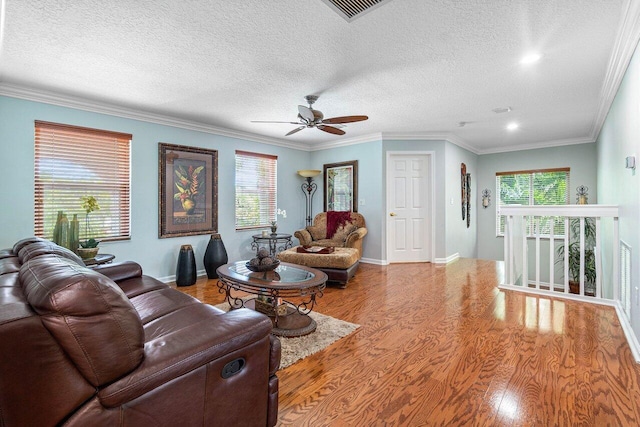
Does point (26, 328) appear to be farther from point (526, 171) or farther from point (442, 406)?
point (526, 171)

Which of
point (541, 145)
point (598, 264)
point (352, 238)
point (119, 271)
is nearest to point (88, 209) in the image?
point (119, 271)

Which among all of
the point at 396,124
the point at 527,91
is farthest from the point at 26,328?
the point at 396,124

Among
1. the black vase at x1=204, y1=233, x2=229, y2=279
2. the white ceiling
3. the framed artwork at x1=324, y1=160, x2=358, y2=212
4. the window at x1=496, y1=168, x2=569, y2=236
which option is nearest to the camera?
the white ceiling

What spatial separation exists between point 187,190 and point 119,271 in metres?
2.24

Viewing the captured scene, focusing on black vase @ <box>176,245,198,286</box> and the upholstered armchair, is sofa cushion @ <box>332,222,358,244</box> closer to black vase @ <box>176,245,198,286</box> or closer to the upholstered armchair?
the upholstered armchair

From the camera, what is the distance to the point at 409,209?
18.0 ft

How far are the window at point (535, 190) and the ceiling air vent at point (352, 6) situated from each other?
5.77 meters

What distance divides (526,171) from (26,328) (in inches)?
296

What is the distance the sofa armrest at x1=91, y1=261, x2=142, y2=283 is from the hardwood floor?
1441 mm

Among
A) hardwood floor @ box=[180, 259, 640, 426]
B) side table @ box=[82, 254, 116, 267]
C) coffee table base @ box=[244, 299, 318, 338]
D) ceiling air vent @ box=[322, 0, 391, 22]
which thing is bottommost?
hardwood floor @ box=[180, 259, 640, 426]

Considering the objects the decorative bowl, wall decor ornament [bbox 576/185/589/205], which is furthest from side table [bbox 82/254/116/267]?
wall decor ornament [bbox 576/185/589/205]

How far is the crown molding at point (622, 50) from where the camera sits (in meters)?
1.95

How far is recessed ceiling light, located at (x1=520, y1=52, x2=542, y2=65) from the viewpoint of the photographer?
2.52 metres

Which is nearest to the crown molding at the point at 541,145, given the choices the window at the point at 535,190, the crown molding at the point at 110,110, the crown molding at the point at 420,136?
the window at the point at 535,190
